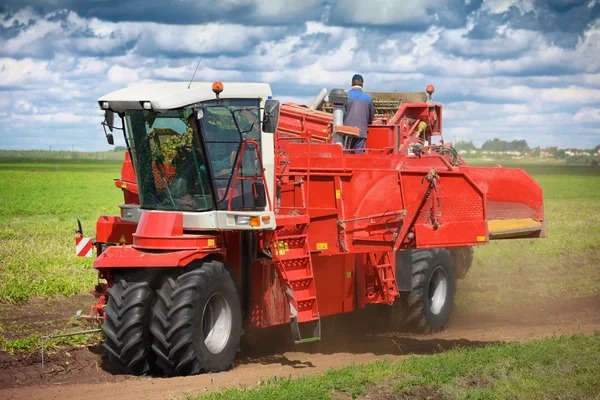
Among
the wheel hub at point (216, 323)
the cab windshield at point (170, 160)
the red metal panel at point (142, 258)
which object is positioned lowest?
the wheel hub at point (216, 323)

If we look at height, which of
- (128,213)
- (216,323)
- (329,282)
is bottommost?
(216,323)

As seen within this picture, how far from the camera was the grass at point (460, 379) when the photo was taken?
8000mm

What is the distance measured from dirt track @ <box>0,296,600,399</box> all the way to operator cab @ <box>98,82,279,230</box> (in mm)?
1739

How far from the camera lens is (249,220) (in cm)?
935

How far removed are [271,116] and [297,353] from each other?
3278 mm

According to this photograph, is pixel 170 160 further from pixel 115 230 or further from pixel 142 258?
pixel 115 230

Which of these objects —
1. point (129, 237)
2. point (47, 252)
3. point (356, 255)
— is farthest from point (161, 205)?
point (47, 252)

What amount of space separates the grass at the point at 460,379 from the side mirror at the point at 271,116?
263 centimetres

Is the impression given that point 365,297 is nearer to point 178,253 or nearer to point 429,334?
point 429,334

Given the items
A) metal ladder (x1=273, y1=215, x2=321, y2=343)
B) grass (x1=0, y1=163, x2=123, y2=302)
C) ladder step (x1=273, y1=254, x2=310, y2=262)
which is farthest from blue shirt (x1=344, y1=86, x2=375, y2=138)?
grass (x1=0, y1=163, x2=123, y2=302)

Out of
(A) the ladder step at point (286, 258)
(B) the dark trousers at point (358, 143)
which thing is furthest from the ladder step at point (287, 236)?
(B) the dark trousers at point (358, 143)

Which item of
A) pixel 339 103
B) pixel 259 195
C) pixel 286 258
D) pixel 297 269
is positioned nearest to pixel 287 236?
pixel 286 258

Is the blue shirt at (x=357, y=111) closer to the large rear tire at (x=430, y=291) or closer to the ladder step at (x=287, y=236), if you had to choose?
the large rear tire at (x=430, y=291)

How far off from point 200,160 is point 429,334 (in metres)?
5.49
